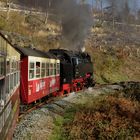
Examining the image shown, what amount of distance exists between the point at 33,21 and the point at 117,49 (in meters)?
14.5

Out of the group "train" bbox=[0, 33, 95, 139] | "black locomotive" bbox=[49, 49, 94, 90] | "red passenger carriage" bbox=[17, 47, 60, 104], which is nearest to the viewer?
"train" bbox=[0, 33, 95, 139]

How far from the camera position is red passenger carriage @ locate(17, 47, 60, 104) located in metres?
15.0

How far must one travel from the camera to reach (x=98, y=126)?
45.1 feet

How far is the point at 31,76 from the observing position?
15.7 metres

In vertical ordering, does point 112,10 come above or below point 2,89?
above

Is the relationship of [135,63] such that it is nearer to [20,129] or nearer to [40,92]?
[40,92]

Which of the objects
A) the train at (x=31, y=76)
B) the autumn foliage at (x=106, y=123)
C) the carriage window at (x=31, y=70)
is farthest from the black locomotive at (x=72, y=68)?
the carriage window at (x=31, y=70)

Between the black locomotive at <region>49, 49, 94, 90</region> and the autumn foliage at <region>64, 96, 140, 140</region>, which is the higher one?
the black locomotive at <region>49, 49, 94, 90</region>

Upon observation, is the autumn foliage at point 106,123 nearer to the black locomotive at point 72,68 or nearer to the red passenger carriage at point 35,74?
the red passenger carriage at point 35,74

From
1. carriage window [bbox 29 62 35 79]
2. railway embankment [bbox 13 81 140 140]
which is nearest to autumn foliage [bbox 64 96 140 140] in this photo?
railway embankment [bbox 13 81 140 140]

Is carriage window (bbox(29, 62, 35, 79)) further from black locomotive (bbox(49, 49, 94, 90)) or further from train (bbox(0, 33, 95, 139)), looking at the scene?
black locomotive (bbox(49, 49, 94, 90))

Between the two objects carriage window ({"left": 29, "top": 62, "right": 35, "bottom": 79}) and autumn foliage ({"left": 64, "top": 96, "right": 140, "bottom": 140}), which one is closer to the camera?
autumn foliage ({"left": 64, "top": 96, "right": 140, "bottom": 140})

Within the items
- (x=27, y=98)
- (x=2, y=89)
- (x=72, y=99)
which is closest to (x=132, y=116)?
(x=27, y=98)

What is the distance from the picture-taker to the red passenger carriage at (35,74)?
14984 millimetres
